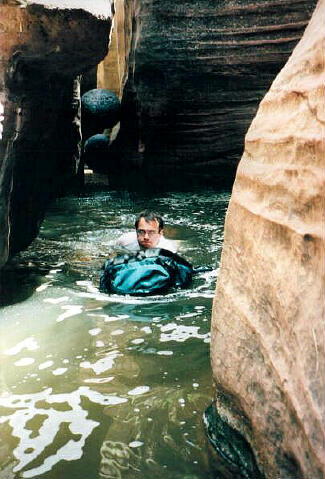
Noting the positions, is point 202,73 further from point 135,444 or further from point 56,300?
point 135,444

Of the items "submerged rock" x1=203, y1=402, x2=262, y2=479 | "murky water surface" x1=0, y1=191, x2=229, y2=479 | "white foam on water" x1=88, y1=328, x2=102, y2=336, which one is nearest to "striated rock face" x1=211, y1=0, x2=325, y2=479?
"submerged rock" x1=203, y1=402, x2=262, y2=479

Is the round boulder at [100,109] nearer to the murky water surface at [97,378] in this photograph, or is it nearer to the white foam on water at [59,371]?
the murky water surface at [97,378]

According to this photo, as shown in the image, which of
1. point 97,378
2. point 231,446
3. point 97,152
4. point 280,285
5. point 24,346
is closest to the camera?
point 280,285

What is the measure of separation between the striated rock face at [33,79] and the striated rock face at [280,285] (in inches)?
110

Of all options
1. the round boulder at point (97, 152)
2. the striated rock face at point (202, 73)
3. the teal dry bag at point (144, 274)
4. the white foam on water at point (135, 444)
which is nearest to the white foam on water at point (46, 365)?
the white foam on water at point (135, 444)

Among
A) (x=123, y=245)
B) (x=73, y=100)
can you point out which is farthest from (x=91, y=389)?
(x=73, y=100)

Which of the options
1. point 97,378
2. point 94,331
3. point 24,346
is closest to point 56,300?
point 94,331

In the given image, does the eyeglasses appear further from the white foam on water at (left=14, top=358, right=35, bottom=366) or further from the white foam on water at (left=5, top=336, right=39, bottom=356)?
the white foam on water at (left=14, top=358, right=35, bottom=366)

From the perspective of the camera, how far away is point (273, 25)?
10.3m

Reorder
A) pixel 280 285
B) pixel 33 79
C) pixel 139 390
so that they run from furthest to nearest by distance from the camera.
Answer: pixel 33 79, pixel 139 390, pixel 280 285

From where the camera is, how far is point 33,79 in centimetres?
507

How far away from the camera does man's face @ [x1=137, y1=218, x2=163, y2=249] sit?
17.2 ft

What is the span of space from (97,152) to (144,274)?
10.4 meters

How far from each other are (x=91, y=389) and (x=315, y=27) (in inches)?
77.4
